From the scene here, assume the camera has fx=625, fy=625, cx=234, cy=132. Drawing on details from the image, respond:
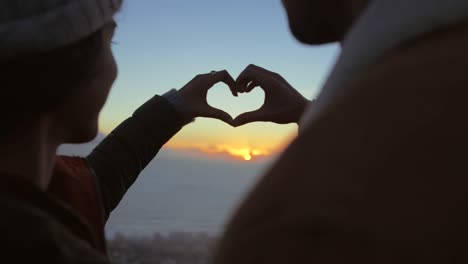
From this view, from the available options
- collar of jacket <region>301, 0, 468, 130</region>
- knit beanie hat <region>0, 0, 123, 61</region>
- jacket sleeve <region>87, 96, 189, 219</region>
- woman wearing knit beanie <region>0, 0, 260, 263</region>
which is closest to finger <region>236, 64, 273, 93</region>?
jacket sleeve <region>87, 96, 189, 219</region>

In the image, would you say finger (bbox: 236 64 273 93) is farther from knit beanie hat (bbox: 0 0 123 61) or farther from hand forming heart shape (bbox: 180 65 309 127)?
knit beanie hat (bbox: 0 0 123 61)

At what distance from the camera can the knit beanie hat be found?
53 centimetres

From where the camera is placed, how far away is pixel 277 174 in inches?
11.4

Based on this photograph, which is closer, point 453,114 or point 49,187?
point 453,114

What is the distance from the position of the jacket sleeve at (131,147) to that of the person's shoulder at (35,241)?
1.19ft

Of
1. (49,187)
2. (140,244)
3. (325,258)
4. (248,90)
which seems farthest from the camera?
(140,244)

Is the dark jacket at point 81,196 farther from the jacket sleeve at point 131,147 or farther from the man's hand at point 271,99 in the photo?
the man's hand at point 271,99

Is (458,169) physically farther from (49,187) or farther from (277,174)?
(49,187)

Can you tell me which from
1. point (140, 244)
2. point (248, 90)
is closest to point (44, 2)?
point (248, 90)

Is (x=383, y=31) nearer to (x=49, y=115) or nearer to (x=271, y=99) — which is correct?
(x=49, y=115)

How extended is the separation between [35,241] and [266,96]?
60 centimetres

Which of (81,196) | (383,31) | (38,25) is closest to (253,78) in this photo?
(81,196)

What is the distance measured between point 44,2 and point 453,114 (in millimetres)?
388

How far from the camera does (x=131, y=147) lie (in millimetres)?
975
